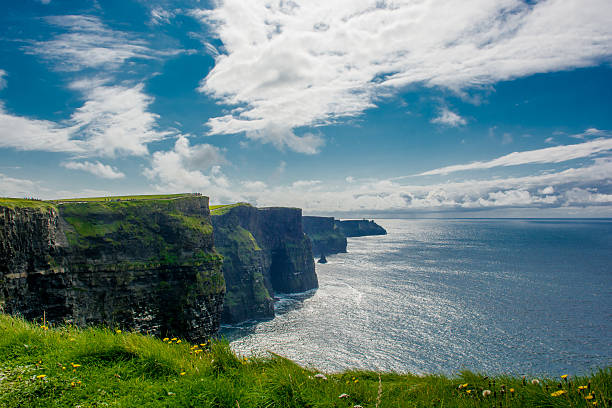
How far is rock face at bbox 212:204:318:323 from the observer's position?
280ft

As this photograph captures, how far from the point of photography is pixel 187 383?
253 inches

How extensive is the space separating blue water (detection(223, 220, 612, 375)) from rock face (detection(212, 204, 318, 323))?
617 centimetres

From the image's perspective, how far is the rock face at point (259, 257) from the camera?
8544 centimetres

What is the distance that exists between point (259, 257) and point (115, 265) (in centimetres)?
5262

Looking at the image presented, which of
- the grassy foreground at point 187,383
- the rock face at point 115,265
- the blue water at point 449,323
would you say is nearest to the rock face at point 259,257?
the blue water at point 449,323

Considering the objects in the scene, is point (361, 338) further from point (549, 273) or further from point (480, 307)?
point (549, 273)

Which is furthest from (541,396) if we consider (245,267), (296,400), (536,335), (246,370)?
(245,267)

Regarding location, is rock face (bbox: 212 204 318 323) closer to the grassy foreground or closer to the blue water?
the blue water

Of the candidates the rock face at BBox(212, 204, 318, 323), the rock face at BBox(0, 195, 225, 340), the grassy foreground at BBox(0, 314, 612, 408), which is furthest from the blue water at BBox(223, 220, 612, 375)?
the grassy foreground at BBox(0, 314, 612, 408)

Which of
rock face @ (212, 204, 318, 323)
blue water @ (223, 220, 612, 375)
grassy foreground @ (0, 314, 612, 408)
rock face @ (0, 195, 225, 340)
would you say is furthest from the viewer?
rock face @ (212, 204, 318, 323)

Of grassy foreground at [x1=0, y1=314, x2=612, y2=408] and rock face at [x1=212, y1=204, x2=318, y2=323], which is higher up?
grassy foreground at [x1=0, y1=314, x2=612, y2=408]

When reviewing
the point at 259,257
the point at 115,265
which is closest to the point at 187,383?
the point at 115,265

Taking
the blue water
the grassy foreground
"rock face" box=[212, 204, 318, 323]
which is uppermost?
the grassy foreground

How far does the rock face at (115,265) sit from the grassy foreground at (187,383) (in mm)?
37220
